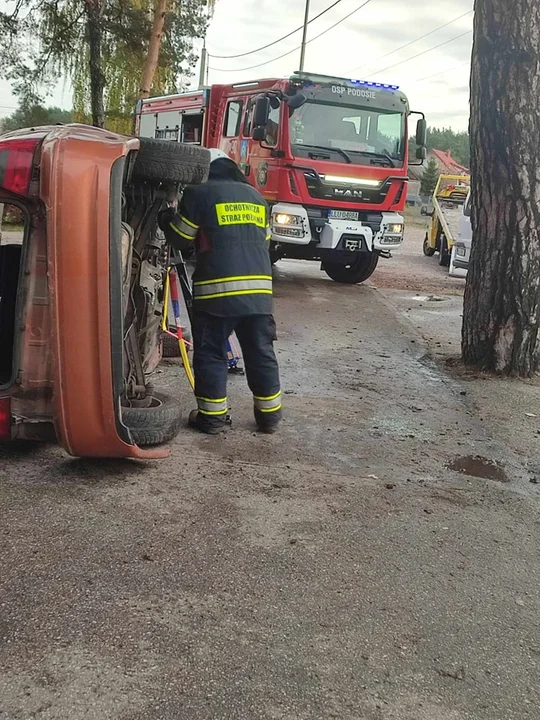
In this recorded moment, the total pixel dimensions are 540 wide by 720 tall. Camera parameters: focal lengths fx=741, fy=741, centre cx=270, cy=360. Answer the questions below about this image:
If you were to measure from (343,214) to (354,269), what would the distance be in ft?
6.11

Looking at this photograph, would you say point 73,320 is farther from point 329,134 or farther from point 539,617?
point 329,134

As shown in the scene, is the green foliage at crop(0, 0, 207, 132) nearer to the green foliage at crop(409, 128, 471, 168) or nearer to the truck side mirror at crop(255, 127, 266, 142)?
the truck side mirror at crop(255, 127, 266, 142)

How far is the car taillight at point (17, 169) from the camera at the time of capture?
10.0 feet

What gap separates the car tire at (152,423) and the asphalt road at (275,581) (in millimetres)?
148

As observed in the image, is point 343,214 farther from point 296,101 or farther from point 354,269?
point 354,269

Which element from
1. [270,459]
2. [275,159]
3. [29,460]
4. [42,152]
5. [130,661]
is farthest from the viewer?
[275,159]

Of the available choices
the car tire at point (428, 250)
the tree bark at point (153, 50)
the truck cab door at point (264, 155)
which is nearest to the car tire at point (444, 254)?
the car tire at point (428, 250)

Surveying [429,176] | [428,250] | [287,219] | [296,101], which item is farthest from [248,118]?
[429,176]

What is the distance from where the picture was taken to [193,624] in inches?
94.9

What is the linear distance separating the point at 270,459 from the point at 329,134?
735cm

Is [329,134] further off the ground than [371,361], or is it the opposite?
[329,134]

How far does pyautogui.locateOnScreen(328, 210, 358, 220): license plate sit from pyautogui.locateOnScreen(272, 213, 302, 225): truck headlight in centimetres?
53

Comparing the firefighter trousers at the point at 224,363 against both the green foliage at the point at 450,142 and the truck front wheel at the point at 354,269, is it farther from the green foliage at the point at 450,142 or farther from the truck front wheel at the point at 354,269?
the green foliage at the point at 450,142

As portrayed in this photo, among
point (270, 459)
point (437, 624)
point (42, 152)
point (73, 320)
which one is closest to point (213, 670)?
point (437, 624)
